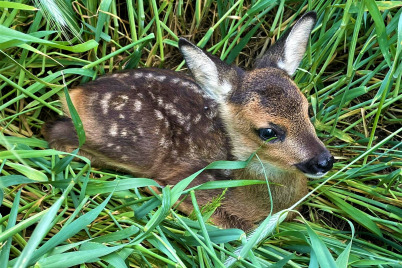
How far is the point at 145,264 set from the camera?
2064 mm

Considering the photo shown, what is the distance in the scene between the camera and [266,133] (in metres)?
2.37

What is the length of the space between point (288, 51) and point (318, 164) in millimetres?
663

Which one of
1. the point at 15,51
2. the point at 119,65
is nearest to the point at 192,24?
the point at 119,65

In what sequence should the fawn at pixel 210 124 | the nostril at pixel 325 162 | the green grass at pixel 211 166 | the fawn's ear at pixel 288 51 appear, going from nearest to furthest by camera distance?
the green grass at pixel 211 166
the nostril at pixel 325 162
the fawn at pixel 210 124
the fawn's ear at pixel 288 51

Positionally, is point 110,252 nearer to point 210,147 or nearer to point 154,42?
point 210,147

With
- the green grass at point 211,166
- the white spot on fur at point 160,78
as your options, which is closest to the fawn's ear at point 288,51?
the green grass at point 211,166

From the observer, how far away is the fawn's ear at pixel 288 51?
8.39 ft

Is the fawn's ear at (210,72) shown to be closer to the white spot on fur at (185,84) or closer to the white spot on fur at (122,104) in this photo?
the white spot on fur at (185,84)

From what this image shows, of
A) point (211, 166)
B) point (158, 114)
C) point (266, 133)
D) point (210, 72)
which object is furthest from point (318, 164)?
point (158, 114)

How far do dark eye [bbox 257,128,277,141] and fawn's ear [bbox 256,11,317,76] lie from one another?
0.41 m

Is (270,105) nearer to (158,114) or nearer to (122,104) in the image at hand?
(158,114)

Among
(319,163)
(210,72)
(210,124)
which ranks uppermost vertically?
(210,72)

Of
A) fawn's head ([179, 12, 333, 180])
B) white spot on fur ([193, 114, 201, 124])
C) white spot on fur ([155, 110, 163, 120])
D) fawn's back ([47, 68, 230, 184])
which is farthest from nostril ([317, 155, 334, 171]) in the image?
white spot on fur ([155, 110, 163, 120])

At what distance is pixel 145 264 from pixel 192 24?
163 centimetres
